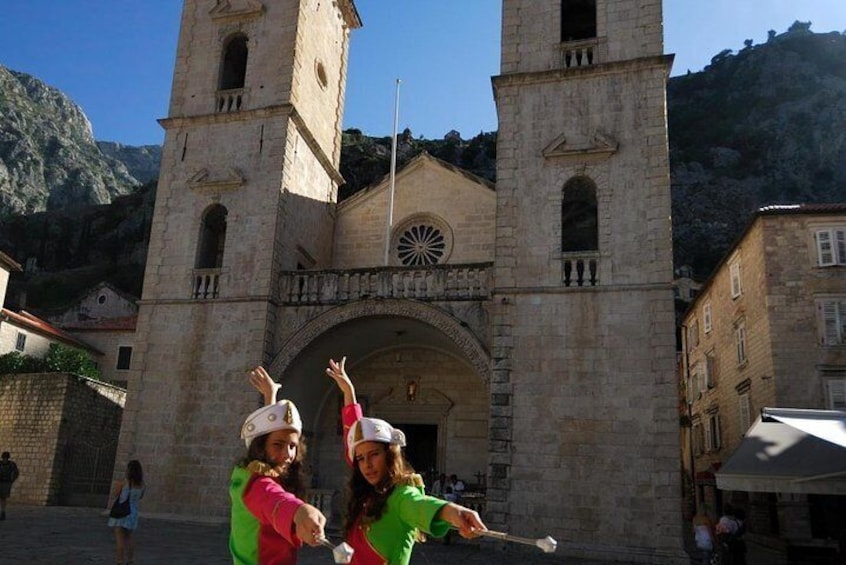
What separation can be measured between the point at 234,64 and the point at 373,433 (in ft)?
60.5

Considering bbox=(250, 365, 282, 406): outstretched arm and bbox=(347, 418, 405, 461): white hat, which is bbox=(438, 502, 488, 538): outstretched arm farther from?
bbox=(250, 365, 282, 406): outstretched arm

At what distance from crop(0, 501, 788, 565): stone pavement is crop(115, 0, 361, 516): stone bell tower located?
1495mm

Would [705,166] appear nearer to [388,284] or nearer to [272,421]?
[388,284]

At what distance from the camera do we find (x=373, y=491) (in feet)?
10.3

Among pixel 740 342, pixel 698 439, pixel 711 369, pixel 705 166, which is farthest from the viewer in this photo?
pixel 705 166

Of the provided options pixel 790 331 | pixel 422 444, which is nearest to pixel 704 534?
pixel 422 444

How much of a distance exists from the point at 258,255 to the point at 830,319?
15.6 metres

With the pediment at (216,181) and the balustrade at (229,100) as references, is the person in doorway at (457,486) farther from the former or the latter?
the balustrade at (229,100)

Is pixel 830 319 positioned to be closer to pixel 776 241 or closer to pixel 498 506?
pixel 776 241

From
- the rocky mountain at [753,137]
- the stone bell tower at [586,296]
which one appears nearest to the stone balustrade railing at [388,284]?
the stone bell tower at [586,296]

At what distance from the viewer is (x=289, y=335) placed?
16000 millimetres

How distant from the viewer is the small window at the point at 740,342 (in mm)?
22531

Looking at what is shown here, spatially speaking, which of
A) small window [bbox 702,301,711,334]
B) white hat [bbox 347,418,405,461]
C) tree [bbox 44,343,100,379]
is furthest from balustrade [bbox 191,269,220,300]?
small window [bbox 702,301,711,334]

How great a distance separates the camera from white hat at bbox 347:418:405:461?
10.3ft
